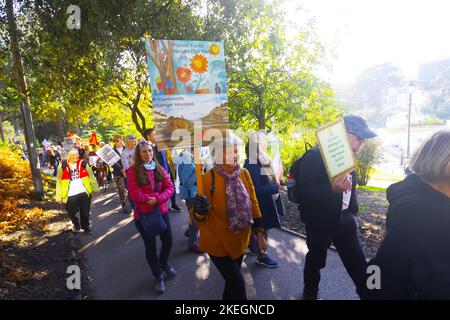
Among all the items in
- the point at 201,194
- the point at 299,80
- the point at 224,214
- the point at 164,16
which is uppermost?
the point at 164,16

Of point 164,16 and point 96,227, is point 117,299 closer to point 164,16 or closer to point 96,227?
point 96,227

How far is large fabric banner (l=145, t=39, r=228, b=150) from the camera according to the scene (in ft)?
9.85

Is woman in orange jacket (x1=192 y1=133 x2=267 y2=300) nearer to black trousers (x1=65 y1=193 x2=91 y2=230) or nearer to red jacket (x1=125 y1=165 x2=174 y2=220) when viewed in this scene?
red jacket (x1=125 y1=165 x2=174 y2=220)

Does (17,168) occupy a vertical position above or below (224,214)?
below

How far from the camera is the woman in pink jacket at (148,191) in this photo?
12.7ft

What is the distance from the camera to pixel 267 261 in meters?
4.56

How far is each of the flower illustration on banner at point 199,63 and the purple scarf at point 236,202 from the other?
109 cm

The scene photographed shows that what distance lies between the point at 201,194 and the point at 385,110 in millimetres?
50283

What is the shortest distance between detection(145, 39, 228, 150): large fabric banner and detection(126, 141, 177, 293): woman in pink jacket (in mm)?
1048

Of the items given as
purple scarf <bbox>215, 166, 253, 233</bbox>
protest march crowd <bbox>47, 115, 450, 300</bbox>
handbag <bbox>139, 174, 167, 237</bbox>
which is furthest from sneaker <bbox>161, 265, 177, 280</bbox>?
purple scarf <bbox>215, 166, 253, 233</bbox>
